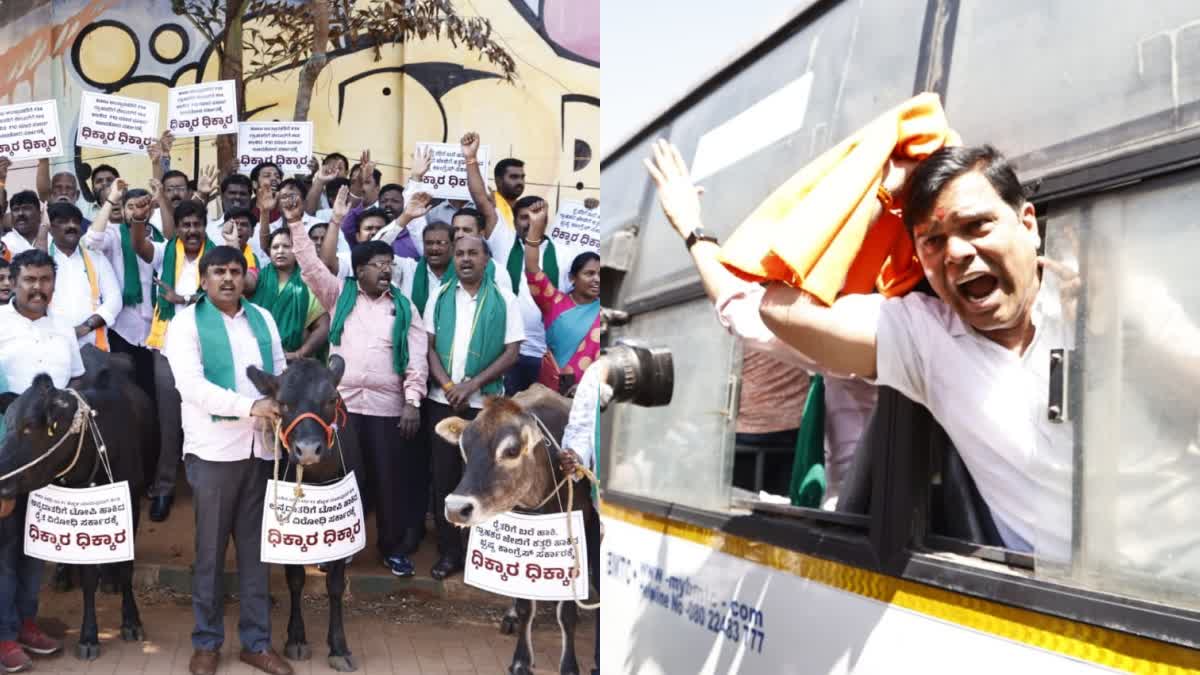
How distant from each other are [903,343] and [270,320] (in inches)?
168

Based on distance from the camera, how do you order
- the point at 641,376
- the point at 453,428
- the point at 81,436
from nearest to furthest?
1. the point at 641,376
2. the point at 453,428
3. the point at 81,436

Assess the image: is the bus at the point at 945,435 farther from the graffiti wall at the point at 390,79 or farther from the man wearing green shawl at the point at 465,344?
the graffiti wall at the point at 390,79

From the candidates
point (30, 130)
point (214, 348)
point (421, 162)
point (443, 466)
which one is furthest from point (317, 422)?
point (30, 130)

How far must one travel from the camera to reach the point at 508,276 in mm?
6168

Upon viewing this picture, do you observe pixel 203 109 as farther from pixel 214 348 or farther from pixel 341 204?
pixel 214 348

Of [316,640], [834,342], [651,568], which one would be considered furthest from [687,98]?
[316,640]

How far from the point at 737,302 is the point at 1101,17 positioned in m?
0.90

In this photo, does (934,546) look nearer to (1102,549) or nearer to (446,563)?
(1102,549)

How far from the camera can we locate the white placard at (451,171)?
6.27m

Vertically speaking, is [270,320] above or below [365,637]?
above

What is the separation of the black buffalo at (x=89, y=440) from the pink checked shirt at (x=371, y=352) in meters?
1.10

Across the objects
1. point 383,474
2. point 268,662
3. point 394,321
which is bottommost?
point 268,662

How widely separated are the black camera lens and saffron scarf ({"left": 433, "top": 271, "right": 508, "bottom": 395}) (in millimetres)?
2298

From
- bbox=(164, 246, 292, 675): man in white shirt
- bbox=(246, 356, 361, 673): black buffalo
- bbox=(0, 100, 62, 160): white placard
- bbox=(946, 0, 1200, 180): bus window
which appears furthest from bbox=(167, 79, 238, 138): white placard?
bbox=(946, 0, 1200, 180): bus window
